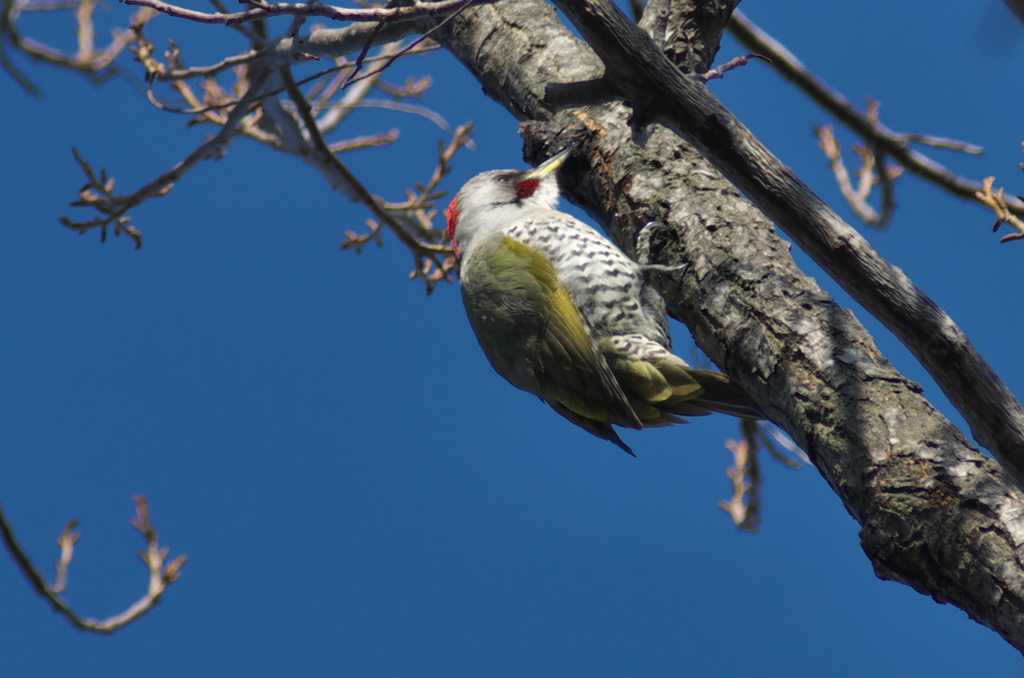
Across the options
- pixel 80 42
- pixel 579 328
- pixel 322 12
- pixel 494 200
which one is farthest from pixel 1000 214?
pixel 80 42

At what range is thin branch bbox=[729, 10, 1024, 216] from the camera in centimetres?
404

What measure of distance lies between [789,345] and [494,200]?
193 centimetres

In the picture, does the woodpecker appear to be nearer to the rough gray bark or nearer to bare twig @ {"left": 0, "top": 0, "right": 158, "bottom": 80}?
the rough gray bark

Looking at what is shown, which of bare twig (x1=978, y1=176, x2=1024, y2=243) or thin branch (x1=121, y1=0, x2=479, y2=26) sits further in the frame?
bare twig (x1=978, y1=176, x2=1024, y2=243)

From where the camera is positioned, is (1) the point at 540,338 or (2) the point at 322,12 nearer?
(2) the point at 322,12

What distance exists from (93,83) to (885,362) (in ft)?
16.6

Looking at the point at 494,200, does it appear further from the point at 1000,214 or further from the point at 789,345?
the point at 1000,214

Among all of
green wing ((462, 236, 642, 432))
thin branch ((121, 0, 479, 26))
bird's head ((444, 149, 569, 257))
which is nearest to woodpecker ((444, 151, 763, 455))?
green wing ((462, 236, 642, 432))

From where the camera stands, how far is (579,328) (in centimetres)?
329

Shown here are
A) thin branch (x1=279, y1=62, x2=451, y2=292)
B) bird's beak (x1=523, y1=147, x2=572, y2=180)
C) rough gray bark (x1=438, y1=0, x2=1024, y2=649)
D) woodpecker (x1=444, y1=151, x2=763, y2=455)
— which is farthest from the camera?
thin branch (x1=279, y1=62, x2=451, y2=292)

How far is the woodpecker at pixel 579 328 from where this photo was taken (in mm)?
3160

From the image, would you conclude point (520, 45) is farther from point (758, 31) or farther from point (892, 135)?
point (892, 135)

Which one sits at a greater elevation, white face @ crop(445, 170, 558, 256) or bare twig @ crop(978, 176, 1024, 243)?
white face @ crop(445, 170, 558, 256)

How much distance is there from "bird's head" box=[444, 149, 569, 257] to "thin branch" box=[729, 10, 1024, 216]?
1.56 m
